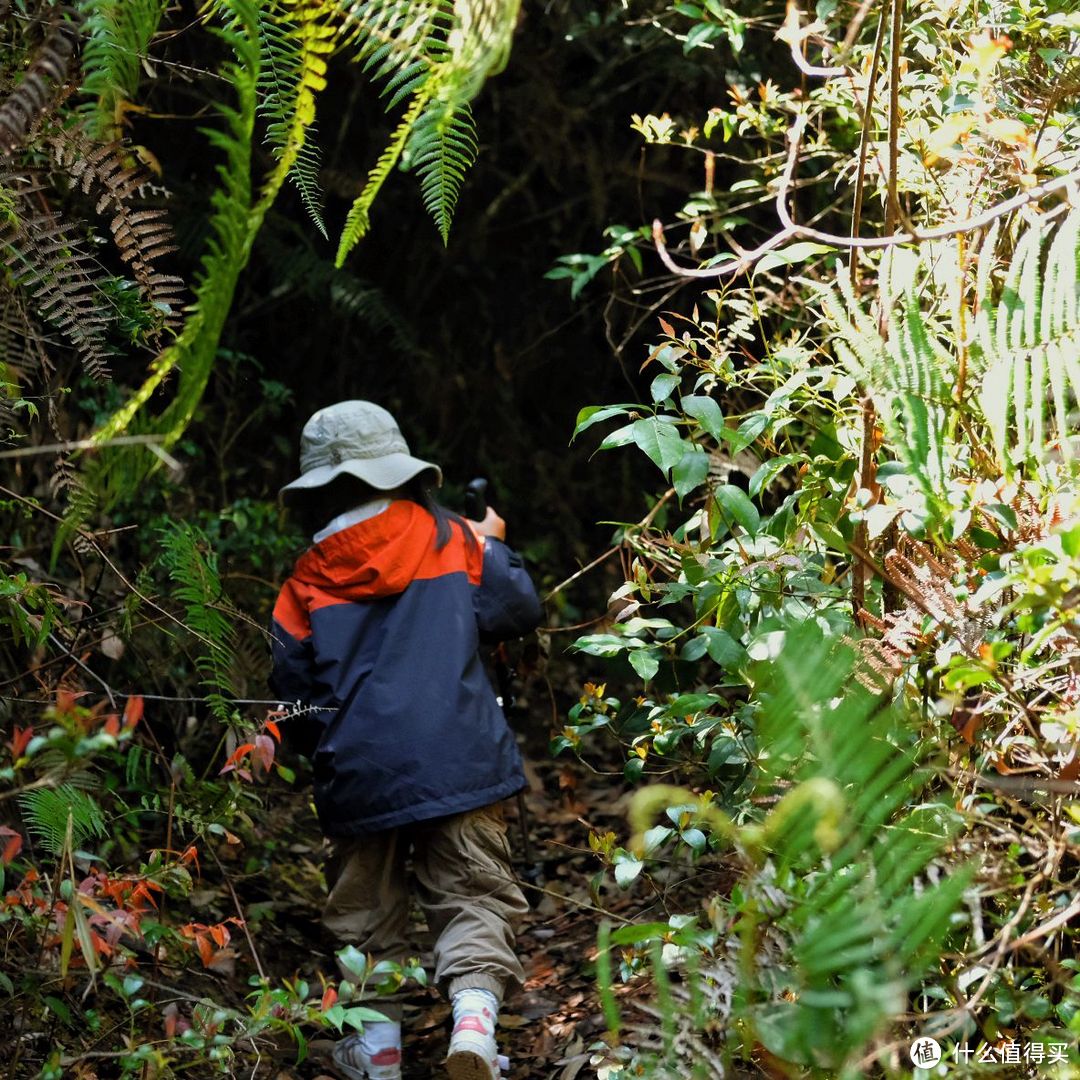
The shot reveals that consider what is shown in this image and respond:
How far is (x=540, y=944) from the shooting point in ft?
12.3

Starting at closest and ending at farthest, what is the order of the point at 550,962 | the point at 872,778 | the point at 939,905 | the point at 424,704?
the point at 939,905
the point at 872,778
the point at 424,704
the point at 550,962

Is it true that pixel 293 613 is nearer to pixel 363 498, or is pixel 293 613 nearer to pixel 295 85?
pixel 363 498

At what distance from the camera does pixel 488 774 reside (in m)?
3.34

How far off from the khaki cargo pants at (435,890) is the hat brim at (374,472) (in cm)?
93

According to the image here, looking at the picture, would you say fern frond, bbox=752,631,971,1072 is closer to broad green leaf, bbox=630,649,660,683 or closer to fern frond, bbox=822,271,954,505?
fern frond, bbox=822,271,954,505

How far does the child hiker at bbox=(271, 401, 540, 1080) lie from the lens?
3.25 meters

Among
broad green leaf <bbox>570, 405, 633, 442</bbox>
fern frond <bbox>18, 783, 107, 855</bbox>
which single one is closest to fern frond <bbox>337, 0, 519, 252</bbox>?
broad green leaf <bbox>570, 405, 633, 442</bbox>

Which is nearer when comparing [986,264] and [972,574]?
[986,264]

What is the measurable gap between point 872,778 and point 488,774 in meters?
1.84

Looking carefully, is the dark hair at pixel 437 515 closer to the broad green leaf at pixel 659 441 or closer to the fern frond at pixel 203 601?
the fern frond at pixel 203 601

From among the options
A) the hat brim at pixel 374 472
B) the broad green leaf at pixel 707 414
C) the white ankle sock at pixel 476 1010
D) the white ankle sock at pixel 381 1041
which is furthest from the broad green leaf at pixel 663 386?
the white ankle sock at pixel 381 1041

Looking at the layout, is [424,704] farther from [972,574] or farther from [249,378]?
[249,378]

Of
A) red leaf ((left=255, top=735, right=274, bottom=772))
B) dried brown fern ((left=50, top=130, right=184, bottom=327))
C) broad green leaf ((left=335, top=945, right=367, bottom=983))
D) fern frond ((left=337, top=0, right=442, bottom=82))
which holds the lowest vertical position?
broad green leaf ((left=335, top=945, right=367, bottom=983))

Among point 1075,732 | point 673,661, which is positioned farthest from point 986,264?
point 673,661
